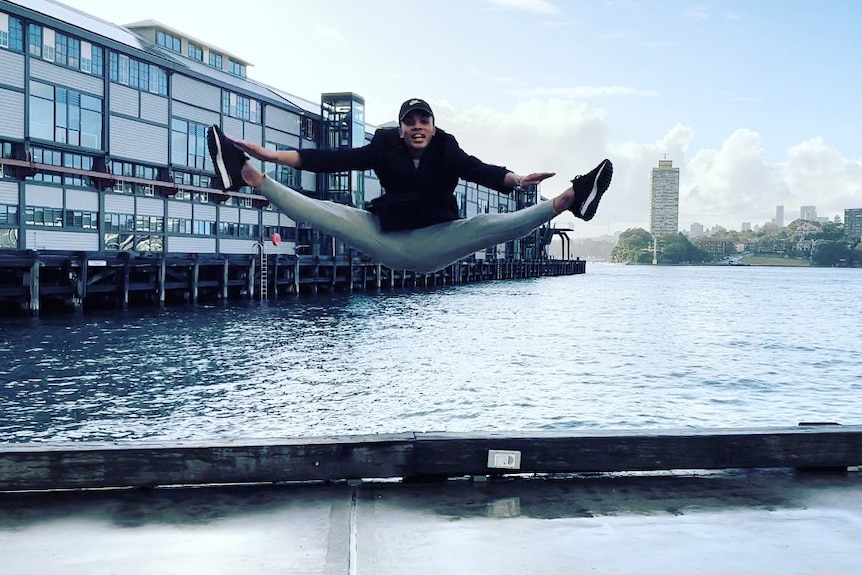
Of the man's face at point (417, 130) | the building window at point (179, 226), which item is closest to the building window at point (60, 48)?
the building window at point (179, 226)

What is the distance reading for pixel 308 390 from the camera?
27.6 m

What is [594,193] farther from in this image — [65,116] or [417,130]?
[65,116]

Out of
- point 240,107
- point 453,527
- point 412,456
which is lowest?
point 453,527

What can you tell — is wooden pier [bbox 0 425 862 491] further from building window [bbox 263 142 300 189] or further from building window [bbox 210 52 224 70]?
building window [bbox 210 52 224 70]

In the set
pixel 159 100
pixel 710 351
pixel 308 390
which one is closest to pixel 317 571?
pixel 308 390

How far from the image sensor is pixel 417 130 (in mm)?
3486

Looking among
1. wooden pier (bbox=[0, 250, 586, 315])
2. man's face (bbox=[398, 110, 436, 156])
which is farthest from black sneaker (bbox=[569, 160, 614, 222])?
wooden pier (bbox=[0, 250, 586, 315])

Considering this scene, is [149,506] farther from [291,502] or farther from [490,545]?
[490,545]

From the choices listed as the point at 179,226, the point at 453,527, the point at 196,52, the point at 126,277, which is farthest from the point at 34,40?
the point at 453,527

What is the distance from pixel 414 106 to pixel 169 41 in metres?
62.2

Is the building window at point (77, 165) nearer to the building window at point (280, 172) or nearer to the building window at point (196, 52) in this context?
the building window at point (280, 172)

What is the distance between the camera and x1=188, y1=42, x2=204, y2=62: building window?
206 feet

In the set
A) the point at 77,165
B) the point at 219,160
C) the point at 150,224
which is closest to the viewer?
the point at 219,160

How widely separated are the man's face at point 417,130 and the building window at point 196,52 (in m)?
64.4
